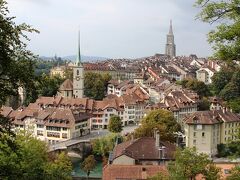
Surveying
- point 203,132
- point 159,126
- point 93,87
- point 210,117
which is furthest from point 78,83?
point 203,132

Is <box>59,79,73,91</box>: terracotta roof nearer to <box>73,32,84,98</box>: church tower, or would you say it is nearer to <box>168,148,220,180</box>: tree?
<box>73,32,84,98</box>: church tower

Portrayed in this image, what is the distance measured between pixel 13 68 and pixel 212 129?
1626 inches

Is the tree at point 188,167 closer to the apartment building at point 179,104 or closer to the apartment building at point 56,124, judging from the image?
the apartment building at point 56,124

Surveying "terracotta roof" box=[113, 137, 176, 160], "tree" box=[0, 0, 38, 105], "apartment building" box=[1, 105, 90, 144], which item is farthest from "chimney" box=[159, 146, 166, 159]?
"tree" box=[0, 0, 38, 105]

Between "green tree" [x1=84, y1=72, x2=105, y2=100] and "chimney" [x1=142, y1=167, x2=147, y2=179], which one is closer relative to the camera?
"chimney" [x1=142, y1=167, x2=147, y2=179]

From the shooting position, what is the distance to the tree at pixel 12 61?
27.4 feet

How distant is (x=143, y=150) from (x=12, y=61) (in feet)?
91.0

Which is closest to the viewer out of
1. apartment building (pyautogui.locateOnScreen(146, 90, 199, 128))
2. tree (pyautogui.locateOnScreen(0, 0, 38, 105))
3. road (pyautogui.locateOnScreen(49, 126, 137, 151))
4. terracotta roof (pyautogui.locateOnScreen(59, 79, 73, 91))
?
tree (pyautogui.locateOnScreen(0, 0, 38, 105))

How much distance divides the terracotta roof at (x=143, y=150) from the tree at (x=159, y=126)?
9193 millimetres

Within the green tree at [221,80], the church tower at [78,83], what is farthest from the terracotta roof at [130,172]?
the green tree at [221,80]

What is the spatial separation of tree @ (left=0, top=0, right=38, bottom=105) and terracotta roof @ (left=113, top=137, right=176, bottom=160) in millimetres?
25785

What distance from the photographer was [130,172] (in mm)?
28953

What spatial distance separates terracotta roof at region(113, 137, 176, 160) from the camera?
35.0 m

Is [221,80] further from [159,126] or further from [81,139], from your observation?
[159,126]
